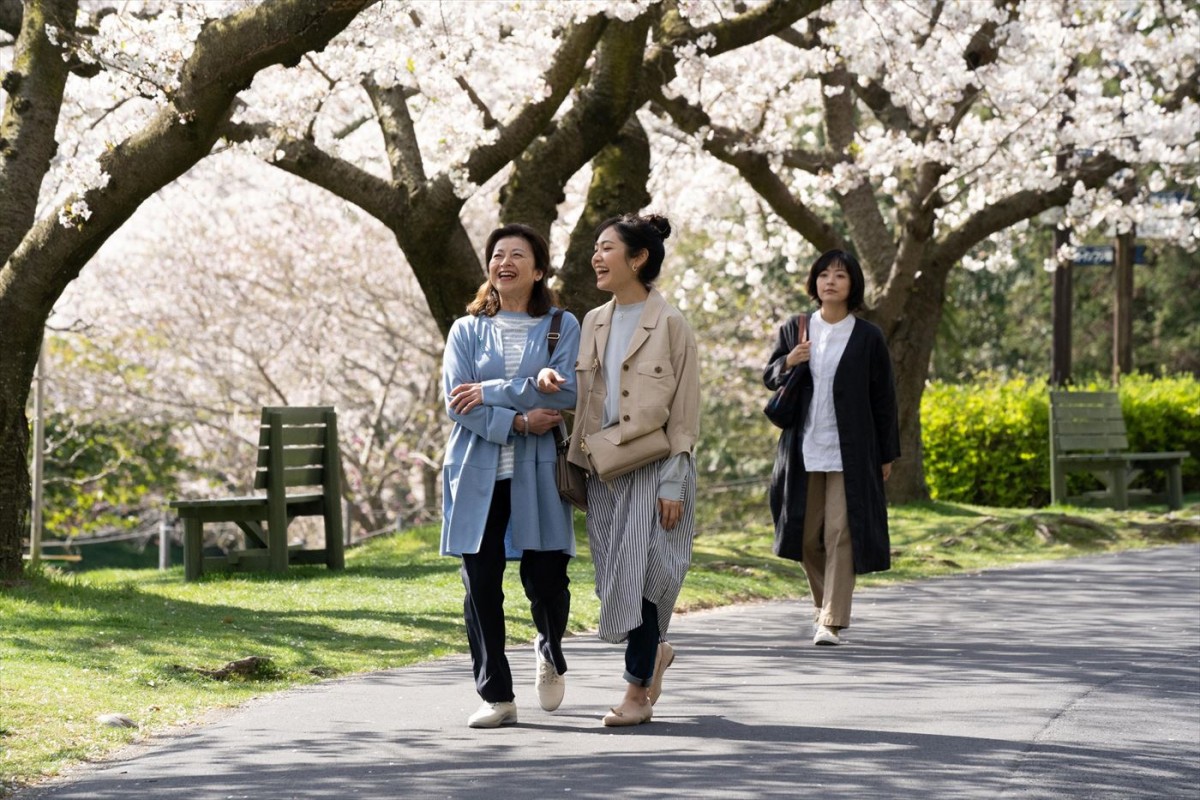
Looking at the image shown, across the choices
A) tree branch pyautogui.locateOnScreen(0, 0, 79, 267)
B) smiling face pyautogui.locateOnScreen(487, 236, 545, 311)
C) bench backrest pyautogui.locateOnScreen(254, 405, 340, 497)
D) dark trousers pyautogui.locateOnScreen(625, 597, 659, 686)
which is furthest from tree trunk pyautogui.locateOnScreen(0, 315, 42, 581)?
dark trousers pyautogui.locateOnScreen(625, 597, 659, 686)

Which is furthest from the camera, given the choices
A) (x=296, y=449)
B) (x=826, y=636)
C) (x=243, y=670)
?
(x=296, y=449)

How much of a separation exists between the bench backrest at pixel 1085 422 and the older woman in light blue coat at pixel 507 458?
11685 millimetres

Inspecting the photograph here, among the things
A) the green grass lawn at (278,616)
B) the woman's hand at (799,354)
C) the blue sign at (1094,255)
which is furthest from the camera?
the blue sign at (1094,255)

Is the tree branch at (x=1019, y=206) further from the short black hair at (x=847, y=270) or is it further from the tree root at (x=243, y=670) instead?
the tree root at (x=243, y=670)

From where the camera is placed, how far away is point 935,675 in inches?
287

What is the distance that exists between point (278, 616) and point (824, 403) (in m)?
3.36

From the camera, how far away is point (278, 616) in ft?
30.8

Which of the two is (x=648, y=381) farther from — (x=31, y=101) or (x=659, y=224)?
(x=31, y=101)

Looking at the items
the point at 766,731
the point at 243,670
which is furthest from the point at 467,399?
the point at 243,670

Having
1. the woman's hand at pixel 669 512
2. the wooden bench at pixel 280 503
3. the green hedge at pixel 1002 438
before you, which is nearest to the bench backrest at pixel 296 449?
the wooden bench at pixel 280 503

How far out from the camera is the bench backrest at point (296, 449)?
39.0 feet

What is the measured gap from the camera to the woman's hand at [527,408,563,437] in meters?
6.07

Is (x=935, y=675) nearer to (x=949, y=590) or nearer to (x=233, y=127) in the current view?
(x=949, y=590)

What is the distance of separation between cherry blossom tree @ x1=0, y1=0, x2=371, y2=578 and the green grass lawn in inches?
50.8
